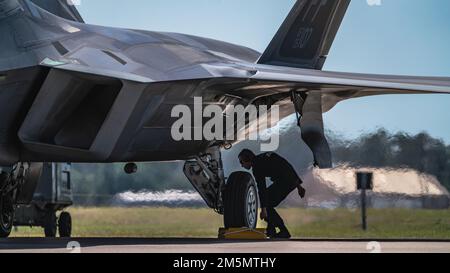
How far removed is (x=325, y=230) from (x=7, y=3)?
681cm

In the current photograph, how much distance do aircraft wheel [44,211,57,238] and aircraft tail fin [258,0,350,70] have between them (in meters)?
5.39

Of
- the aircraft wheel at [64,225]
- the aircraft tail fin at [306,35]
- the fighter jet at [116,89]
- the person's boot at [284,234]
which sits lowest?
the person's boot at [284,234]

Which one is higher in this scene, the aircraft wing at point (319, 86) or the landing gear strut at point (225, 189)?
the aircraft wing at point (319, 86)

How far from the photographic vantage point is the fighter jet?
11875 mm

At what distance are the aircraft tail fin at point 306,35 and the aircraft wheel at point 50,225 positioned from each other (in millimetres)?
5387

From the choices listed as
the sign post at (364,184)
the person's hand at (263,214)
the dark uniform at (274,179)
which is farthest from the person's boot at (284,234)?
the sign post at (364,184)

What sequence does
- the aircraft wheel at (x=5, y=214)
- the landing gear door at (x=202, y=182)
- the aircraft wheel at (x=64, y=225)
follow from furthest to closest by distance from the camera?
the aircraft wheel at (x=64, y=225) → the landing gear door at (x=202, y=182) → the aircraft wheel at (x=5, y=214)

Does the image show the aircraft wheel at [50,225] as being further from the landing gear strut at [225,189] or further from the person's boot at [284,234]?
the person's boot at [284,234]

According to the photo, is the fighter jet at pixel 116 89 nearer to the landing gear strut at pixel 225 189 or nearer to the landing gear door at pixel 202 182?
the landing gear strut at pixel 225 189

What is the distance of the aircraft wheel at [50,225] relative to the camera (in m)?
18.5

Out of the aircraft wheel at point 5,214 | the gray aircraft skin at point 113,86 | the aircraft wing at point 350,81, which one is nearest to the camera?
the gray aircraft skin at point 113,86

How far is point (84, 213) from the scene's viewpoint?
67.7ft

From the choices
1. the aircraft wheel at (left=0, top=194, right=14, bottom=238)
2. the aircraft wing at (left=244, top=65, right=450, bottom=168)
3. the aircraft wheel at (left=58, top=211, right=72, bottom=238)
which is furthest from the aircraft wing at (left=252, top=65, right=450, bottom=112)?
the aircraft wheel at (left=58, top=211, right=72, bottom=238)

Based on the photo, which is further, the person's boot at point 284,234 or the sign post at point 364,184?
the sign post at point 364,184
